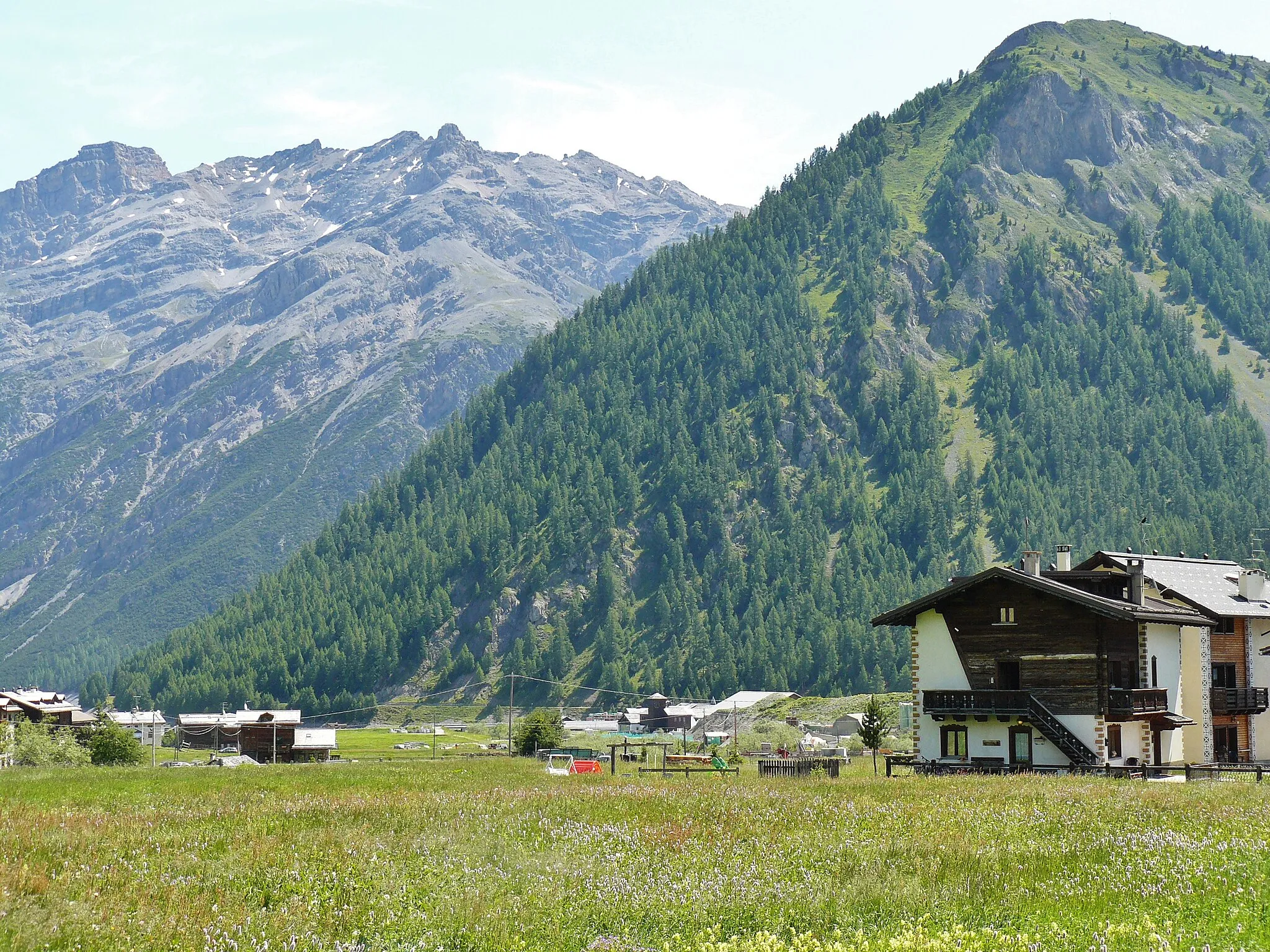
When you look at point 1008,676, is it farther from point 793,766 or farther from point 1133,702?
point 793,766

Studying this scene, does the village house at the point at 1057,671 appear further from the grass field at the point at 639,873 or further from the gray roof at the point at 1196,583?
the grass field at the point at 639,873

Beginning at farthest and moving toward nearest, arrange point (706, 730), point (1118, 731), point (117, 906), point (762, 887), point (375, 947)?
point (706, 730)
point (1118, 731)
point (762, 887)
point (117, 906)
point (375, 947)

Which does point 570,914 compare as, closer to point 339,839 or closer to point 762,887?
point 762,887

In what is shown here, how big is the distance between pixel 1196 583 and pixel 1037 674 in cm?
1932

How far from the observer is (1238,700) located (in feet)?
237

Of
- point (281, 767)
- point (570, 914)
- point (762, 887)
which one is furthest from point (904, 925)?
point (281, 767)

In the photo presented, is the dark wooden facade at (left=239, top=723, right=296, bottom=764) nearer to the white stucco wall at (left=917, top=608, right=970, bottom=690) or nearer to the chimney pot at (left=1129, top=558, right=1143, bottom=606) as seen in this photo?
the white stucco wall at (left=917, top=608, right=970, bottom=690)

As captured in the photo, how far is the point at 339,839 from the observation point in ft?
87.5

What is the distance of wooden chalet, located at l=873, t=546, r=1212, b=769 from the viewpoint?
198ft

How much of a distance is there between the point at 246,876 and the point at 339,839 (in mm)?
3651

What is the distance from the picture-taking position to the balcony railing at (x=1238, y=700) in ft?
235

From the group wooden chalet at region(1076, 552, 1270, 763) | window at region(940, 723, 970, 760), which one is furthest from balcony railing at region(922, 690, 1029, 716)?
wooden chalet at region(1076, 552, 1270, 763)

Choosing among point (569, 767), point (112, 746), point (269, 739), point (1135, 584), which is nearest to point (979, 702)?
point (1135, 584)

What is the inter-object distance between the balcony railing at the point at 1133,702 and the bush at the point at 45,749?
6113 cm
